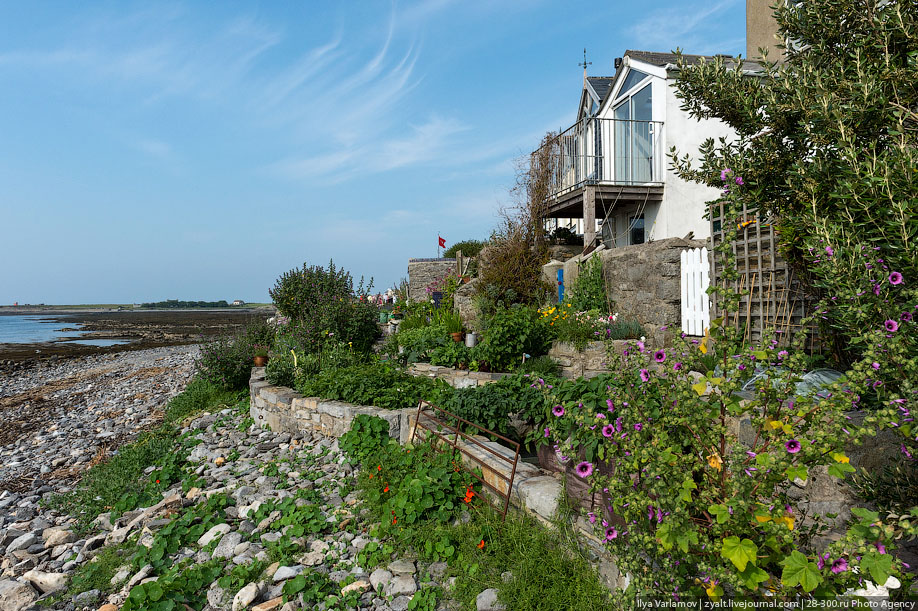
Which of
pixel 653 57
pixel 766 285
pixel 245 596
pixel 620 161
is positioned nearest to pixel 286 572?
pixel 245 596

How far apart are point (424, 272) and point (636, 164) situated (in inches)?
321

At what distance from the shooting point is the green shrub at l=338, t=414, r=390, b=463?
512 cm

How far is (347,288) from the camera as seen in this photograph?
36.3 ft

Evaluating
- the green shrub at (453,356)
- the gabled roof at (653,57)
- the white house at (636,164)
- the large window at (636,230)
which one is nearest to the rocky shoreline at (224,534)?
the green shrub at (453,356)

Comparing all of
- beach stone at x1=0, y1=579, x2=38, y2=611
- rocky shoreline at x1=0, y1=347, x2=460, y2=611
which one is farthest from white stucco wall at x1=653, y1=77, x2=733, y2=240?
beach stone at x1=0, y1=579, x2=38, y2=611

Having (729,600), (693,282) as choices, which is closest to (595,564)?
(729,600)

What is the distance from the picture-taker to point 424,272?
17.7m

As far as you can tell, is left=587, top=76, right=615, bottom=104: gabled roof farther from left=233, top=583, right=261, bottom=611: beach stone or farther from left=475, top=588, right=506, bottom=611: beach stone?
left=233, top=583, right=261, bottom=611: beach stone

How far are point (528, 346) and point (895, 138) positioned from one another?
5.31m

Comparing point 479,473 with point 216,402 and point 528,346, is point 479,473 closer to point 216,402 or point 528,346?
point 528,346

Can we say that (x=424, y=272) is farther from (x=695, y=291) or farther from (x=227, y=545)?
(x=227, y=545)

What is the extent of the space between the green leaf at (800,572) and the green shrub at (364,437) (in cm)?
384

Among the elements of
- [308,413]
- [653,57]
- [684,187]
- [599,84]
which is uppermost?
[599,84]

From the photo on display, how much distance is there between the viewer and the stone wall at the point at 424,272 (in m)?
17.5
